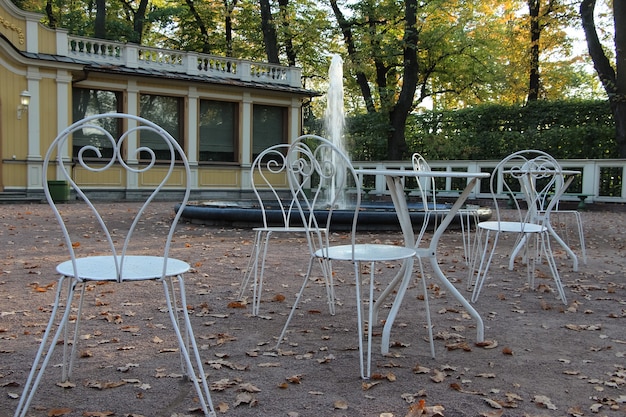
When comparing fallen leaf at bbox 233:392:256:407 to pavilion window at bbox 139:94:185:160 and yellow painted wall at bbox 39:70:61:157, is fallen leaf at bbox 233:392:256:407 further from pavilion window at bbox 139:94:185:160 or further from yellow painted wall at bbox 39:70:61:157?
pavilion window at bbox 139:94:185:160

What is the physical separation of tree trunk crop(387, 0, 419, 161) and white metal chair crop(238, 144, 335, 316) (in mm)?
3968

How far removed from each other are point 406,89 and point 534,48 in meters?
4.37

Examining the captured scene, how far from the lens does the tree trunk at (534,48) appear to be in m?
18.2

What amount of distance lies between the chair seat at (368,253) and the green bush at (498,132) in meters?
14.9

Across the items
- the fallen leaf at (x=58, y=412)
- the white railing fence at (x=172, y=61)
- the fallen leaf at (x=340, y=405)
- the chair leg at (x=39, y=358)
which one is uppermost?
the white railing fence at (x=172, y=61)

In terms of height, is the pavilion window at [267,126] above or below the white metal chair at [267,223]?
above

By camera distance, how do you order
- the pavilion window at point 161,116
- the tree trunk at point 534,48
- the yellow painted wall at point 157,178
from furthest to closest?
1. the tree trunk at point 534,48
2. the pavilion window at point 161,116
3. the yellow painted wall at point 157,178

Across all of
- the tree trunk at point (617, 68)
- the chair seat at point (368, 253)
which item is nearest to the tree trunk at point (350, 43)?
the tree trunk at point (617, 68)

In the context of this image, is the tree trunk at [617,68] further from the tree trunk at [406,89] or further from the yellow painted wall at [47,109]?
the yellow painted wall at [47,109]

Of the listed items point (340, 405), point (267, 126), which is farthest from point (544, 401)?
point (267, 126)

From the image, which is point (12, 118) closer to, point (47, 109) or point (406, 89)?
point (47, 109)

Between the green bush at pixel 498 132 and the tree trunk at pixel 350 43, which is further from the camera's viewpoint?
the tree trunk at pixel 350 43

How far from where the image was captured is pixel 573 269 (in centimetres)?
562

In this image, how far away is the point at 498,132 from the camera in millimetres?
18094
